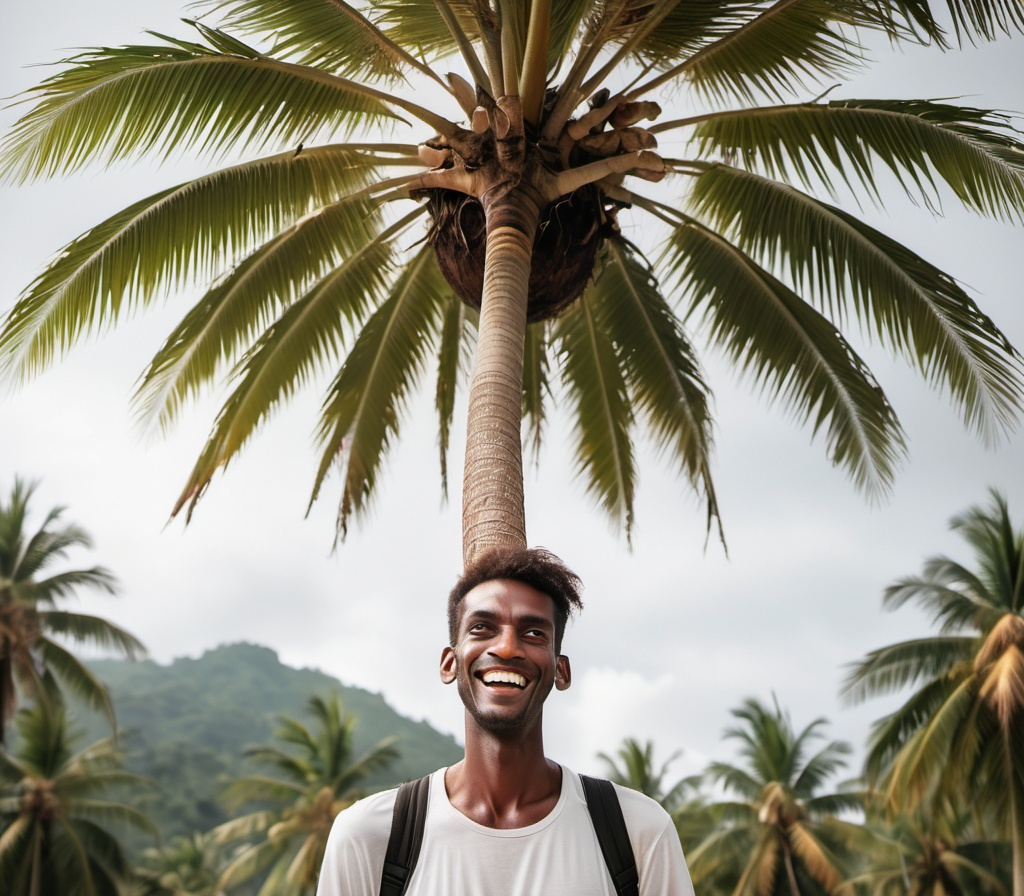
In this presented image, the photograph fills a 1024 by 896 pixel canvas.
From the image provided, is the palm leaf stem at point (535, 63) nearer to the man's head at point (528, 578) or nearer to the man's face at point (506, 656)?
the man's head at point (528, 578)

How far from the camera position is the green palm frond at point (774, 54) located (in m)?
6.72

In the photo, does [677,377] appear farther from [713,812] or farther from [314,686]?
[314,686]

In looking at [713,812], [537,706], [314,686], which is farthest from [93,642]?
[314,686]

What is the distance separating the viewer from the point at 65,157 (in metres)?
6.60

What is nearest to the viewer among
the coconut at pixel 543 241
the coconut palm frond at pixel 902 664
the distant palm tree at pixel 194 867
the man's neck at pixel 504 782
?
the man's neck at pixel 504 782

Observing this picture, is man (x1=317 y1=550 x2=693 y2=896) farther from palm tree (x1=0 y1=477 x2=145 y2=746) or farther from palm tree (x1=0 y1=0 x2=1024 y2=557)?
palm tree (x1=0 y1=477 x2=145 y2=746)

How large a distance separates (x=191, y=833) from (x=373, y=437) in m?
60.9

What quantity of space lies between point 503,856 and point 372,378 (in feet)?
21.1

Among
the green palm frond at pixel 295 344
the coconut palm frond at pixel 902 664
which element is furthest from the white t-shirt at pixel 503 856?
the coconut palm frond at pixel 902 664

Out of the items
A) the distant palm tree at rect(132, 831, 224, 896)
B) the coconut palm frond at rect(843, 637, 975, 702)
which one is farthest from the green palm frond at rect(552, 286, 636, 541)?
the distant palm tree at rect(132, 831, 224, 896)

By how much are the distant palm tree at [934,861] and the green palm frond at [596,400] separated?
21.9 meters

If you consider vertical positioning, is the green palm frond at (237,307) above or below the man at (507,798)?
above

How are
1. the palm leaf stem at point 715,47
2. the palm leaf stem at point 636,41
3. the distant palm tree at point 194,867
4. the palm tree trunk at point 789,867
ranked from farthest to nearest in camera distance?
the distant palm tree at point 194,867 → the palm tree trunk at point 789,867 → the palm leaf stem at point 715,47 → the palm leaf stem at point 636,41

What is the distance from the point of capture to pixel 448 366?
→ 9500 mm
